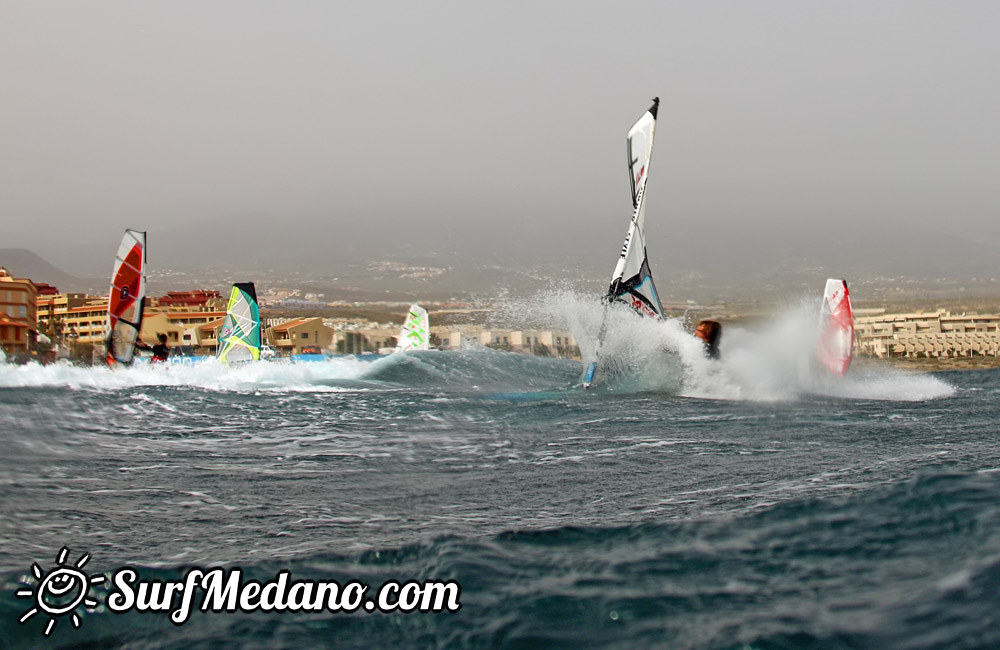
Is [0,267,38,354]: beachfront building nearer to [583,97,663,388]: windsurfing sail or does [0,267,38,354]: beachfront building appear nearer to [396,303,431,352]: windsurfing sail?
[396,303,431,352]: windsurfing sail

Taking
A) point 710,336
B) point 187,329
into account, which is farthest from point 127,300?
point 187,329

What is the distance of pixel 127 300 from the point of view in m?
24.0

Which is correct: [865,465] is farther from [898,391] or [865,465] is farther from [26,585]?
[898,391]

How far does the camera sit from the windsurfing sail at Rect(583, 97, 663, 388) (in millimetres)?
15859

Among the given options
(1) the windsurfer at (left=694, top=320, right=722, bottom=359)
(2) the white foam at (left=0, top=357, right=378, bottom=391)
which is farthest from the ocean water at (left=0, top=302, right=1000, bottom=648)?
(2) the white foam at (left=0, top=357, right=378, bottom=391)

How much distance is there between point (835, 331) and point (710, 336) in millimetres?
5348

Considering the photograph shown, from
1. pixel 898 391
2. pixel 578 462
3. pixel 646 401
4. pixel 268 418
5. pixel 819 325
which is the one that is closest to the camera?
pixel 578 462

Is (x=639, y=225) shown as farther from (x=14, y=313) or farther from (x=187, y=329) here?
(x=187, y=329)

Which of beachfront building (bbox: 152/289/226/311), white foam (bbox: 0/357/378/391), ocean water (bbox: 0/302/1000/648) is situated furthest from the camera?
beachfront building (bbox: 152/289/226/311)

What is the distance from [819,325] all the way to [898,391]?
3.16 meters

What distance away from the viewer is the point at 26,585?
3299 millimetres

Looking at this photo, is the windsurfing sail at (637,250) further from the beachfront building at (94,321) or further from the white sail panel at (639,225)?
the beachfront building at (94,321)

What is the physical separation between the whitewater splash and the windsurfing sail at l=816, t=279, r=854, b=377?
2.66 feet

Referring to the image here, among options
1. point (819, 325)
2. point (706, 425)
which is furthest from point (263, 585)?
point (819, 325)
